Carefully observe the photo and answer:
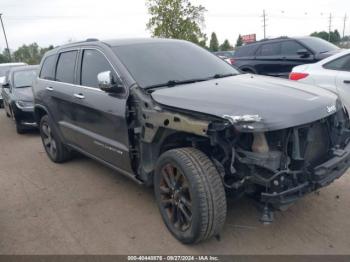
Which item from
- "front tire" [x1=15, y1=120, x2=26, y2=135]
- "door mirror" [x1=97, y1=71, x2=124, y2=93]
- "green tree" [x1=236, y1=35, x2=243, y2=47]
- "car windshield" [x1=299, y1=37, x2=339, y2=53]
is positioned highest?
"door mirror" [x1=97, y1=71, x2=124, y2=93]

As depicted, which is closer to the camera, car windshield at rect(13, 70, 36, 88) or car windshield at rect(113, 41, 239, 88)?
A: car windshield at rect(113, 41, 239, 88)

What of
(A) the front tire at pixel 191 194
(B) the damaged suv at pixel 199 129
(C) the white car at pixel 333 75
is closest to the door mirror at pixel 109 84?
(B) the damaged suv at pixel 199 129

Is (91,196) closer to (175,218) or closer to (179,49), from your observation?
(175,218)

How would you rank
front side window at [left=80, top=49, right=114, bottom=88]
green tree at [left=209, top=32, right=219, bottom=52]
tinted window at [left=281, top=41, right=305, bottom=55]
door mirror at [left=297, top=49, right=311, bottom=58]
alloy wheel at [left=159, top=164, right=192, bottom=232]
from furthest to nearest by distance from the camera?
green tree at [left=209, top=32, right=219, bottom=52]
tinted window at [left=281, top=41, right=305, bottom=55]
door mirror at [left=297, top=49, right=311, bottom=58]
front side window at [left=80, top=49, right=114, bottom=88]
alloy wheel at [left=159, top=164, right=192, bottom=232]

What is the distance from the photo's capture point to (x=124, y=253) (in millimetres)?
3238

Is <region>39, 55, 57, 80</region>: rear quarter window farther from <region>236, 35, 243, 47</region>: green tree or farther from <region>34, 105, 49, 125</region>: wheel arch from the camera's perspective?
<region>236, 35, 243, 47</region>: green tree

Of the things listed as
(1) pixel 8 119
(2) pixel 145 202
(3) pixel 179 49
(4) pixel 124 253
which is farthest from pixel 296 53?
(1) pixel 8 119

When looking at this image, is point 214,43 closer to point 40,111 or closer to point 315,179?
point 40,111

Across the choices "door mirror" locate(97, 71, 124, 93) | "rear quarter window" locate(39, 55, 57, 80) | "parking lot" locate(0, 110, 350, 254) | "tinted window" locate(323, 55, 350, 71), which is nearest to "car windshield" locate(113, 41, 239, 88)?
"door mirror" locate(97, 71, 124, 93)

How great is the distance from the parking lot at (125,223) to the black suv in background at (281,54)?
17.4ft

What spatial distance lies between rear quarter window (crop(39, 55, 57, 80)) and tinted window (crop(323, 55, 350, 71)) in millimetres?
4400

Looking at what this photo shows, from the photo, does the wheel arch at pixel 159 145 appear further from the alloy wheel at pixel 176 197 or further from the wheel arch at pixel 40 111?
the wheel arch at pixel 40 111

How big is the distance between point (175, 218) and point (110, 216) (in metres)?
0.87

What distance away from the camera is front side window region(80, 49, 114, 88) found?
412 cm
